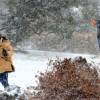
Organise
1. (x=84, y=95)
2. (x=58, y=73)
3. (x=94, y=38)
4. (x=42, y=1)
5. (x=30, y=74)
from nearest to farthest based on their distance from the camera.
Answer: (x=84, y=95) → (x=58, y=73) → (x=30, y=74) → (x=42, y=1) → (x=94, y=38)

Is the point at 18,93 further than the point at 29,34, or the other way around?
the point at 29,34

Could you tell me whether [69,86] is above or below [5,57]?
below

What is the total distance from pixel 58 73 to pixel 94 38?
1659 centimetres

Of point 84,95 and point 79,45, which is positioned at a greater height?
point 79,45

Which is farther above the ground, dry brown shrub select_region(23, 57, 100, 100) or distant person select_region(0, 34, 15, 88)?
distant person select_region(0, 34, 15, 88)

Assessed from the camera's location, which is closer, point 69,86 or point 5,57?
point 69,86

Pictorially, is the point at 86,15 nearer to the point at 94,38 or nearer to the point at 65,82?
the point at 94,38

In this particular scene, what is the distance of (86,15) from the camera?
54.8 ft

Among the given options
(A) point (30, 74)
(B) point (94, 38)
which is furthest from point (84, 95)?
(B) point (94, 38)

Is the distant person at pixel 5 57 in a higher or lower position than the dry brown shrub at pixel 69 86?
higher

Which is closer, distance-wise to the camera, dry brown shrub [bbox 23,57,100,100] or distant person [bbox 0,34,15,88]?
dry brown shrub [bbox 23,57,100,100]

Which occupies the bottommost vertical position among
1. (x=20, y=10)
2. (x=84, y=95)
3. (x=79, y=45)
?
(x=84, y=95)

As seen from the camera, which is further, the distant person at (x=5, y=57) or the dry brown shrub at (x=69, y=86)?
the distant person at (x=5, y=57)

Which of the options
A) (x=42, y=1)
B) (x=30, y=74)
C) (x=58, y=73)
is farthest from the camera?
(x=42, y=1)
